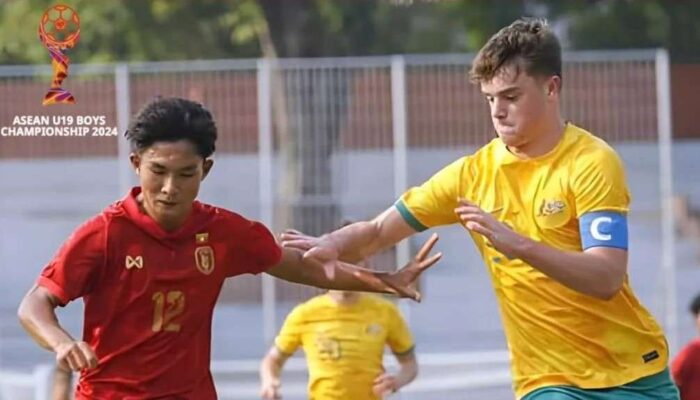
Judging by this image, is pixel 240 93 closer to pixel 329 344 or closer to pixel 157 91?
pixel 157 91

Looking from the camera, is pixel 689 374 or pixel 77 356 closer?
pixel 77 356

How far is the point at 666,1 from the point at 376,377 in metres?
9.11

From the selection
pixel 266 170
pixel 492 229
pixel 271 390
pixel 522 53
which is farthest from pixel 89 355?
pixel 266 170

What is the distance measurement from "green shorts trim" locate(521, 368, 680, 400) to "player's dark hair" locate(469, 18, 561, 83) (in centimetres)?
100

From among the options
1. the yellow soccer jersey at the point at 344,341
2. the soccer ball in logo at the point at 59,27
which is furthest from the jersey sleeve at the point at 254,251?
the soccer ball in logo at the point at 59,27

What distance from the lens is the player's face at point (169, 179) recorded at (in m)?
5.23

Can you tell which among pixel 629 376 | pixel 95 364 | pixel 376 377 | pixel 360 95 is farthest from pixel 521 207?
pixel 360 95

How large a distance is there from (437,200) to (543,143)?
47 centimetres

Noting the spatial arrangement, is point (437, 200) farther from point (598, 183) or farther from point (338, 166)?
point (338, 166)

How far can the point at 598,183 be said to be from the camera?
5223mm

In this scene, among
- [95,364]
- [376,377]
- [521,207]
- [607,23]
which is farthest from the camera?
[607,23]

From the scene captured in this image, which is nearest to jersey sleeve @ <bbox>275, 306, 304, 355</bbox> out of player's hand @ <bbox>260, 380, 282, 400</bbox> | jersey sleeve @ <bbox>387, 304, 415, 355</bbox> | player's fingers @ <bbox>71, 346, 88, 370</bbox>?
player's hand @ <bbox>260, 380, 282, 400</bbox>

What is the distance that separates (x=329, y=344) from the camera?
9.20 meters

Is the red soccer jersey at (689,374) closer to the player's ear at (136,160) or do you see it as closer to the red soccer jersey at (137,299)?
the red soccer jersey at (137,299)
